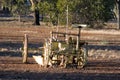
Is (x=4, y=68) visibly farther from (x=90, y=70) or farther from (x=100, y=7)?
(x=100, y=7)

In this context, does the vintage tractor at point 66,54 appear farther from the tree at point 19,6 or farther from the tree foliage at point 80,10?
the tree at point 19,6

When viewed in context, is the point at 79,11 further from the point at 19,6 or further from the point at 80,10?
the point at 19,6

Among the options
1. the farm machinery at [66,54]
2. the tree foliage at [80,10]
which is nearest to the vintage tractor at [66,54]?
the farm machinery at [66,54]

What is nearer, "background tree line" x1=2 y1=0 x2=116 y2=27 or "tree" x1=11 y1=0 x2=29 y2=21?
"background tree line" x1=2 y1=0 x2=116 y2=27

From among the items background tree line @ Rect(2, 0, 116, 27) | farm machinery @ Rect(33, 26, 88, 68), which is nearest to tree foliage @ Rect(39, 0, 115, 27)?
background tree line @ Rect(2, 0, 116, 27)

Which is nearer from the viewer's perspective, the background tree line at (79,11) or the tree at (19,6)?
the background tree line at (79,11)

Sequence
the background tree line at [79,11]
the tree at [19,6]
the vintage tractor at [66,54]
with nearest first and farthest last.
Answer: the vintage tractor at [66,54]
the background tree line at [79,11]
the tree at [19,6]

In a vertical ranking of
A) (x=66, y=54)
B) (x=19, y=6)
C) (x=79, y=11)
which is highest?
(x=79, y=11)

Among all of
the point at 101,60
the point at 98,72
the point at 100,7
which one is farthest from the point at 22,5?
the point at 98,72

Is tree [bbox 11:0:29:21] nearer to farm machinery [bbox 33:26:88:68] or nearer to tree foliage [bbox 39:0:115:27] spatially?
tree foliage [bbox 39:0:115:27]

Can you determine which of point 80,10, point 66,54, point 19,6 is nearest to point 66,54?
point 66,54

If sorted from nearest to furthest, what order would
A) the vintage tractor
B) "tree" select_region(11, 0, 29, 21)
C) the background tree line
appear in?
the vintage tractor < the background tree line < "tree" select_region(11, 0, 29, 21)

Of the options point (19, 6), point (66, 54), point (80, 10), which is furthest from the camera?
point (19, 6)

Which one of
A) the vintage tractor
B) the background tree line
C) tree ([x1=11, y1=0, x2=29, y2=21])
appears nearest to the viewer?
the vintage tractor
